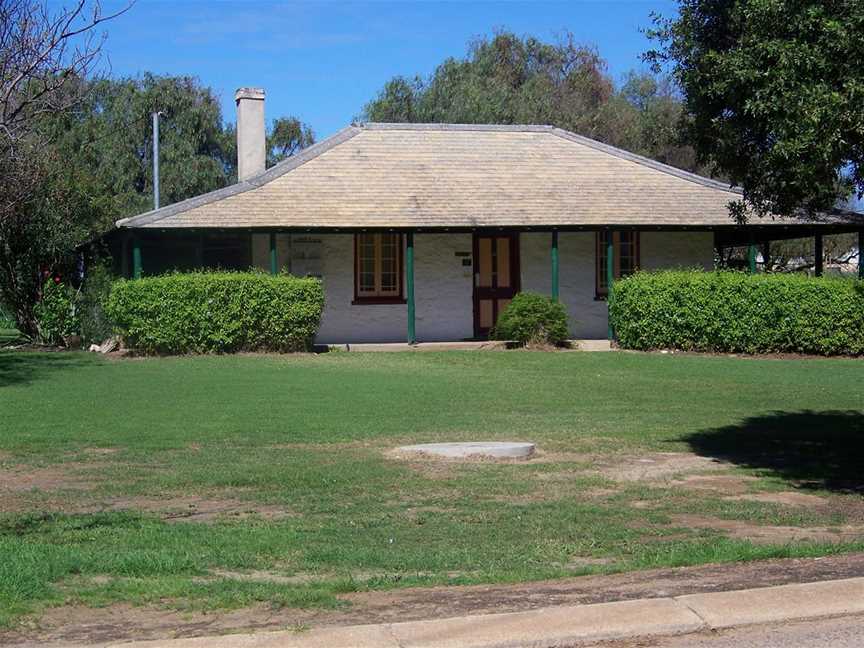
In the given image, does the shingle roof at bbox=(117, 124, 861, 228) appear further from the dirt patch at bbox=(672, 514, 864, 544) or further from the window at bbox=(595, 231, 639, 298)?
the dirt patch at bbox=(672, 514, 864, 544)

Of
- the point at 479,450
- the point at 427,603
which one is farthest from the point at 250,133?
the point at 427,603

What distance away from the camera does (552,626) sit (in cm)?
560

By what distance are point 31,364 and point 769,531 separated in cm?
1689

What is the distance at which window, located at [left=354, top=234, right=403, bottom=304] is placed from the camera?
2608cm

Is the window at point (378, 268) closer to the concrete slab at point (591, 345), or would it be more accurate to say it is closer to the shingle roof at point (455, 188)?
the shingle roof at point (455, 188)

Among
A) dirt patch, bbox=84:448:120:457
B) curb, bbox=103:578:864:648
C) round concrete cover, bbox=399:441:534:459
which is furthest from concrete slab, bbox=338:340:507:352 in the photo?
curb, bbox=103:578:864:648

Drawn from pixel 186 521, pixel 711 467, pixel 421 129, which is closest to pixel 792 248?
pixel 421 129

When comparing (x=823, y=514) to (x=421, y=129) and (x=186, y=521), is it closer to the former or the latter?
(x=186, y=521)

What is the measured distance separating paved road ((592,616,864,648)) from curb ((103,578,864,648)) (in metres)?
0.04

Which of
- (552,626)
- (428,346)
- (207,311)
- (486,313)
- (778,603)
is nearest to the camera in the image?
(552,626)

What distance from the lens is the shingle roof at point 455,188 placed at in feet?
79.6

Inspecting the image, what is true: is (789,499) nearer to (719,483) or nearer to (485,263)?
(719,483)

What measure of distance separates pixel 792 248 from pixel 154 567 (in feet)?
152

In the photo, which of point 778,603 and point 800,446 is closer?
point 778,603
